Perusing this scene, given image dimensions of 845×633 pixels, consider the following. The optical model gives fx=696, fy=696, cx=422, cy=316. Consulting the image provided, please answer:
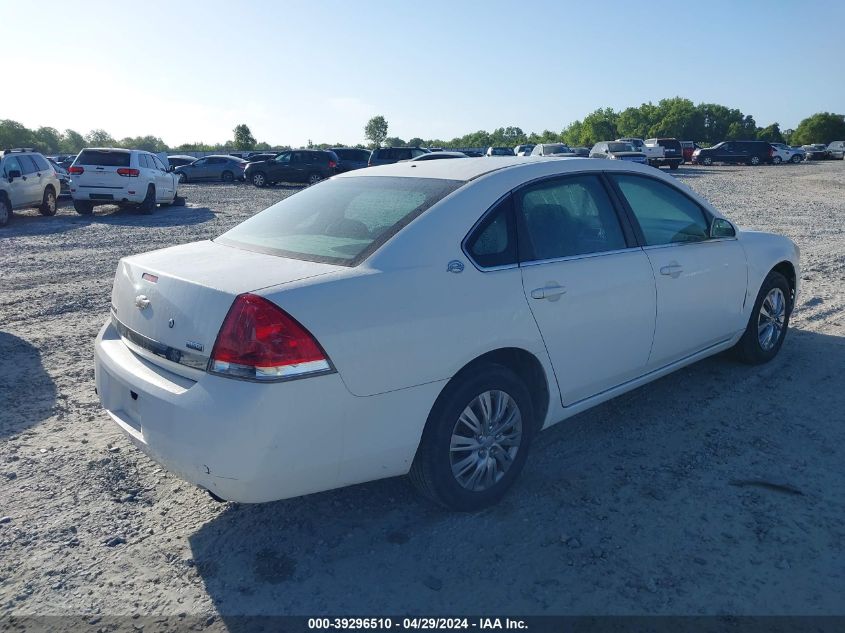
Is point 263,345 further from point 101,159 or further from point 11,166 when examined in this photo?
point 101,159

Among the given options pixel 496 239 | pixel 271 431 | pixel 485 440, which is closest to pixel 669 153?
pixel 496 239

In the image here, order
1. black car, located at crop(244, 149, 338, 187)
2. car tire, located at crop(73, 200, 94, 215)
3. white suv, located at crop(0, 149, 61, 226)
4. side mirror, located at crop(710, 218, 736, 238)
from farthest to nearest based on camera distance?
black car, located at crop(244, 149, 338, 187)
car tire, located at crop(73, 200, 94, 215)
white suv, located at crop(0, 149, 61, 226)
side mirror, located at crop(710, 218, 736, 238)

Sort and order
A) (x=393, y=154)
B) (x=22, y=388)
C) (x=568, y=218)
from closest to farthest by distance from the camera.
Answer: (x=568, y=218) < (x=22, y=388) < (x=393, y=154)

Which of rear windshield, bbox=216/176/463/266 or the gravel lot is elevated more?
rear windshield, bbox=216/176/463/266

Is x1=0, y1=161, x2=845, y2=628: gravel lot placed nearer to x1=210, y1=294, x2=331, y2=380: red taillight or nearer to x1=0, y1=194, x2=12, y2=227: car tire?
x1=210, y1=294, x2=331, y2=380: red taillight

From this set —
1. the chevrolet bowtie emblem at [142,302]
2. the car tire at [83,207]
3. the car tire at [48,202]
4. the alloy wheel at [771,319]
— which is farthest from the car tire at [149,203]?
the alloy wheel at [771,319]

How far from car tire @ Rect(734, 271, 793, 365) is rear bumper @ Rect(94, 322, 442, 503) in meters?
3.26

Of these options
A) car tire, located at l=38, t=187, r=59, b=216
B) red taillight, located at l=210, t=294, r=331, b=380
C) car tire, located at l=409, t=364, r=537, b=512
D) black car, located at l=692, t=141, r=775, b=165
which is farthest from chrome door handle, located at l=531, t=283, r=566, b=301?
black car, located at l=692, t=141, r=775, b=165

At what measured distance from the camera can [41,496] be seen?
3.63 m

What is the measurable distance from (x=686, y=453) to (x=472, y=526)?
148 centimetres

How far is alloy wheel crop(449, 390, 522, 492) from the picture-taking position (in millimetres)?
3320

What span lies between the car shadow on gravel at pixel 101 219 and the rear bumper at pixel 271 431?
12822 mm

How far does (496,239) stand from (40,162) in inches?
677

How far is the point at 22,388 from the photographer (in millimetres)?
5148
